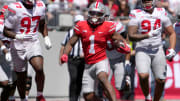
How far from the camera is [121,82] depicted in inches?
412

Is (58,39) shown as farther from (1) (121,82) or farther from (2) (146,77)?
(2) (146,77)

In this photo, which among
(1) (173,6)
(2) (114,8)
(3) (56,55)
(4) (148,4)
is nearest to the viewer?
(4) (148,4)

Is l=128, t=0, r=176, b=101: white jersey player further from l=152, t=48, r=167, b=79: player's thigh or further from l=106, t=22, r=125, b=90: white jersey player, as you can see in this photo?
l=106, t=22, r=125, b=90: white jersey player

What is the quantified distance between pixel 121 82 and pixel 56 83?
10.6 feet

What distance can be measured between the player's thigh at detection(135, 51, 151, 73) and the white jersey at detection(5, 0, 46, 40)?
2.01 metres

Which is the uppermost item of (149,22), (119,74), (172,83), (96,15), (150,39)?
(96,15)

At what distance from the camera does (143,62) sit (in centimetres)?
956

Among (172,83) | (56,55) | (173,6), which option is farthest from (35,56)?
(173,6)

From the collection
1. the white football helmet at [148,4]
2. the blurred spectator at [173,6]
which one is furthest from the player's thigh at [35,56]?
the blurred spectator at [173,6]

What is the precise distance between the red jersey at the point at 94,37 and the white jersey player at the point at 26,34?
78 cm

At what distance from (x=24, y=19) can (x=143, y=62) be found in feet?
7.73

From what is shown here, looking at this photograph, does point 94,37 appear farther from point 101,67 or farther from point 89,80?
point 89,80

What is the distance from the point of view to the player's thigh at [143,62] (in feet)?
31.3

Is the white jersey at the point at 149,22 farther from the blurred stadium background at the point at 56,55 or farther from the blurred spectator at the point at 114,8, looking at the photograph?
the blurred spectator at the point at 114,8
